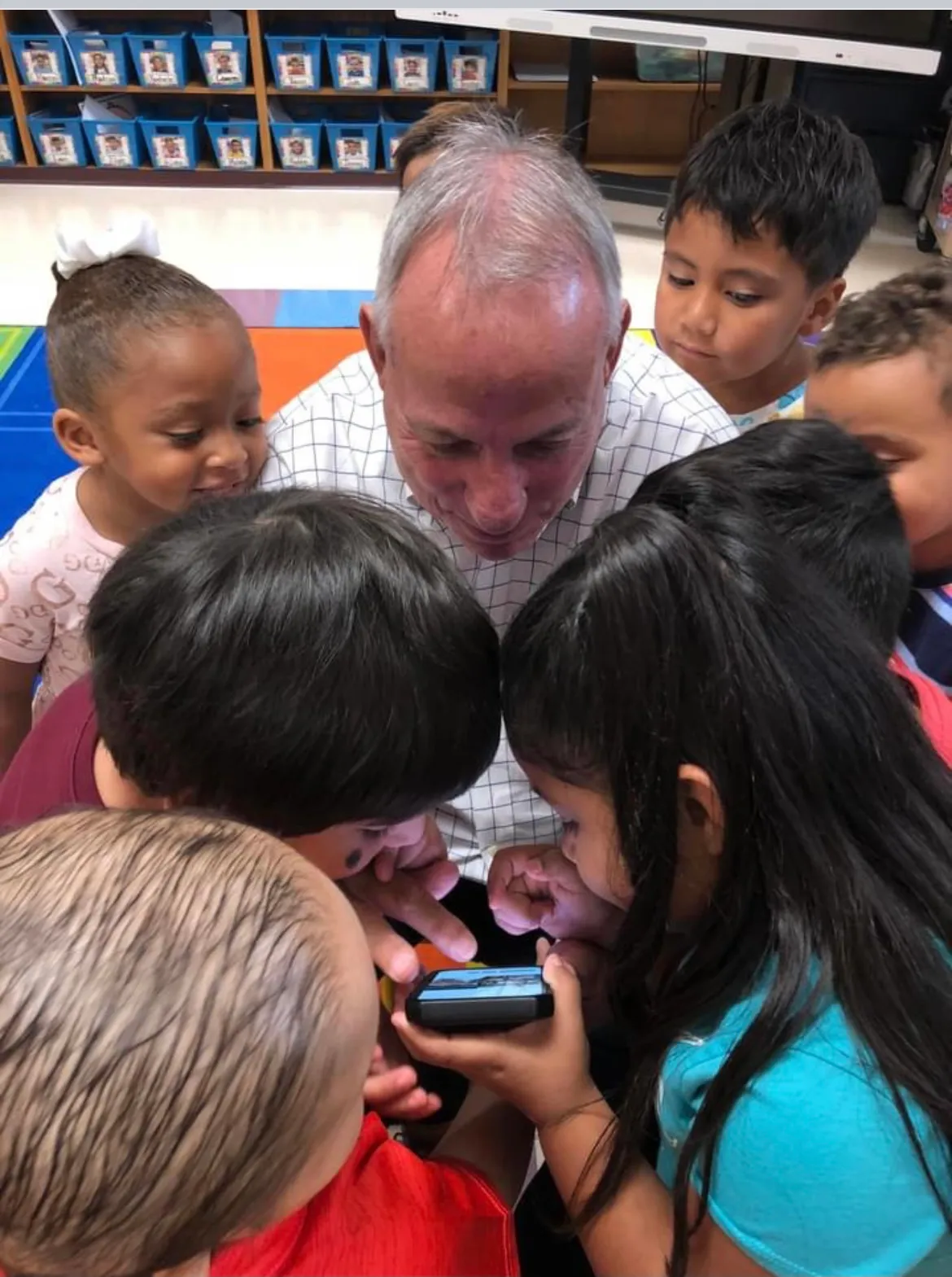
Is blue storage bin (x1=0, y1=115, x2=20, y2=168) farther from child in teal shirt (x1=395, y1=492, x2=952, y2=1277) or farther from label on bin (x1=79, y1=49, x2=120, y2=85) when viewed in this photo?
child in teal shirt (x1=395, y1=492, x2=952, y2=1277)

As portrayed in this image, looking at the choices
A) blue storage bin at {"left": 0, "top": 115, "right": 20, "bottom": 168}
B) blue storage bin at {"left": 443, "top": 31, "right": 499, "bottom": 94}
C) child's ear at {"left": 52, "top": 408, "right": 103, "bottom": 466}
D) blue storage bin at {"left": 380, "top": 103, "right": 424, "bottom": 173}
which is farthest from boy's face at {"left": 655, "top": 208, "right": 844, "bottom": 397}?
blue storage bin at {"left": 0, "top": 115, "right": 20, "bottom": 168}

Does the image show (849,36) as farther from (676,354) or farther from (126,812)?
(126,812)

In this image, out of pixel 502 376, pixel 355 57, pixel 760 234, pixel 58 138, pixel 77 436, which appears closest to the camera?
pixel 502 376

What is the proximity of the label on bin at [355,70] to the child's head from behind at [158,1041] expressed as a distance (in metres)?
4.41

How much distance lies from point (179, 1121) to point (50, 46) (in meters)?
4.89

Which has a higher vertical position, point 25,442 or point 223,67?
point 223,67

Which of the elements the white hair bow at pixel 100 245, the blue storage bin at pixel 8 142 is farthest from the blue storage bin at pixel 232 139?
the white hair bow at pixel 100 245

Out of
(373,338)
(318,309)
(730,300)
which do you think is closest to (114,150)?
(318,309)

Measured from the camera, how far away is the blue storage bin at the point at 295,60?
4129 mm

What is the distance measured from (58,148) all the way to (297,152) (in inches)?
41.9

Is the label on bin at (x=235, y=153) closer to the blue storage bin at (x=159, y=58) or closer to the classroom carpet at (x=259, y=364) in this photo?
the blue storage bin at (x=159, y=58)

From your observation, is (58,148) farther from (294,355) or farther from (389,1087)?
(389,1087)

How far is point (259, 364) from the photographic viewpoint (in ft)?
9.80

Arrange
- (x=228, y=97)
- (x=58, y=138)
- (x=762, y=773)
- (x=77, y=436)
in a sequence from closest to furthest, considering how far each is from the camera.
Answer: (x=762, y=773) → (x=77, y=436) → (x=58, y=138) → (x=228, y=97)
